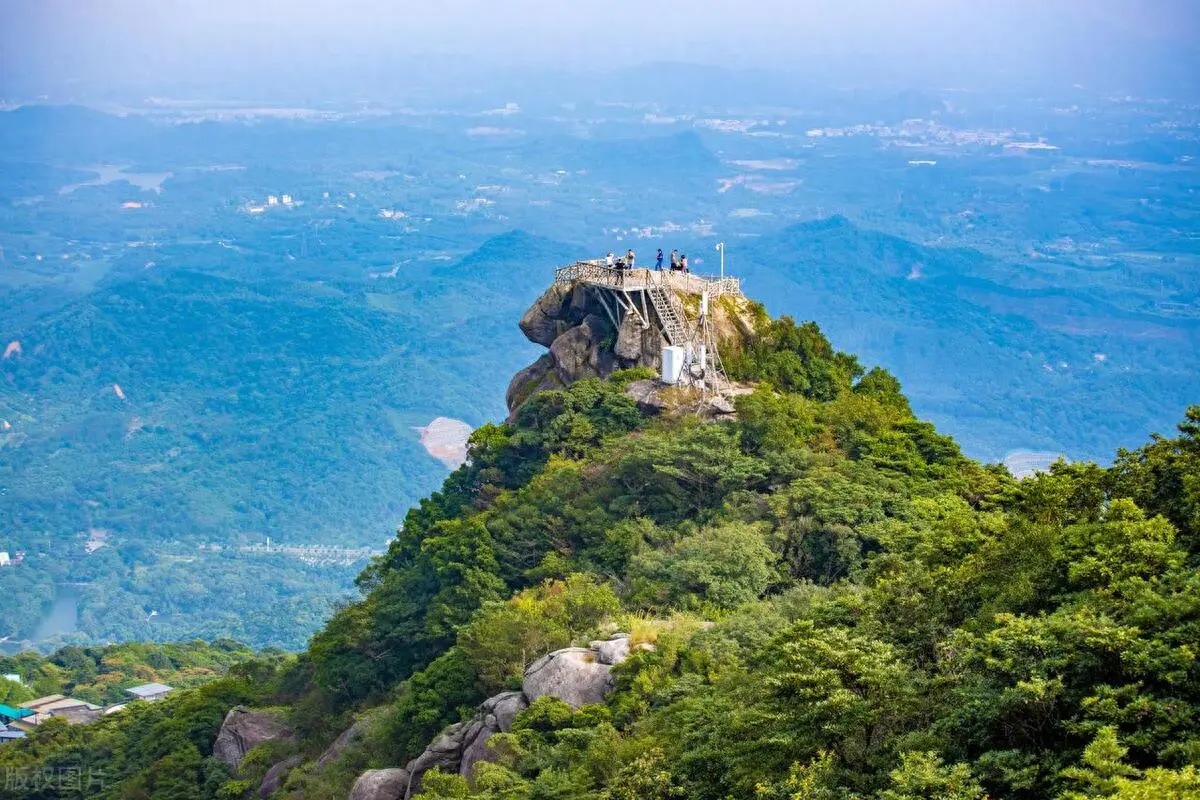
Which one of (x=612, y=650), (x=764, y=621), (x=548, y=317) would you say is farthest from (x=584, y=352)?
(x=764, y=621)

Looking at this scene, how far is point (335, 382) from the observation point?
649ft

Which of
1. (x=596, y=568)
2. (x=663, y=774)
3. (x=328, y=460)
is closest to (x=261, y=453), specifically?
(x=328, y=460)

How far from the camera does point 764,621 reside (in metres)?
30.9

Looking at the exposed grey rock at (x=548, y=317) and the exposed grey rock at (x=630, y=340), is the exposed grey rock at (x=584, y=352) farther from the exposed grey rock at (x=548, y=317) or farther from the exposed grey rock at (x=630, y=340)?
the exposed grey rock at (x=548, y=317)

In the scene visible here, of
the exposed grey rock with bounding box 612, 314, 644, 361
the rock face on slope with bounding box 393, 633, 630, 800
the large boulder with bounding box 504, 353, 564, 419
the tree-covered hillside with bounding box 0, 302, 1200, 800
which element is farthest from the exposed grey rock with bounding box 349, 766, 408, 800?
the large boulder with bounding box 504, 353, 564, 419

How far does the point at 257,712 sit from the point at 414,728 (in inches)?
569

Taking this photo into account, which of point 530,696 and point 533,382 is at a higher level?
point 533,382

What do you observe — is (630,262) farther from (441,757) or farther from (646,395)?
(441,757)

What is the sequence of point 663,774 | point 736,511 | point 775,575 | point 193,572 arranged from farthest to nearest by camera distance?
point 193,572 → point 736,511 → point 775,575 → point 663,774

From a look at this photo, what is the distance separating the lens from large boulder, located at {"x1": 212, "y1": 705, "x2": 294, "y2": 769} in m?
47.6

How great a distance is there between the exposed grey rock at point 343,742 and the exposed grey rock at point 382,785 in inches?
221

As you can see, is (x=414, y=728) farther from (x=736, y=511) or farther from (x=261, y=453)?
(x=261, y=453)

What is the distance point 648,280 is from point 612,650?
20098 mm

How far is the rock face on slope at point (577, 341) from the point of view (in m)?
50.6
